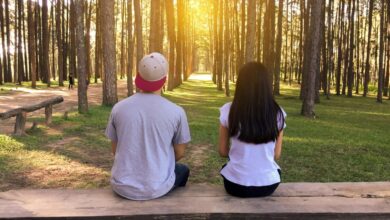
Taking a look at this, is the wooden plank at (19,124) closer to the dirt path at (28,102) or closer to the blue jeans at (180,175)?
the dirt path at (28,102)

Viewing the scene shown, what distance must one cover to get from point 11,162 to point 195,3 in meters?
60.8

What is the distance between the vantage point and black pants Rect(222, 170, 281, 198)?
4215 millimetres

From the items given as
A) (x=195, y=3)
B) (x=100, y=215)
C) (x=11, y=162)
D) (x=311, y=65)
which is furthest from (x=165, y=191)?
(x=195, y=3)

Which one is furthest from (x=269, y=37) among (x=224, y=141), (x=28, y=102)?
(x=224, y=141)

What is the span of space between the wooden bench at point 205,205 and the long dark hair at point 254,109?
62 cm

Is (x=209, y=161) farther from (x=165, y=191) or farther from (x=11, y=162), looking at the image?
(x=165, y=191)

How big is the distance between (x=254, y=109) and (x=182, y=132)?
70 cm

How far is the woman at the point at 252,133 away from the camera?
4.04 m

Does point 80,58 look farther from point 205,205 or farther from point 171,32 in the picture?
point 171,32

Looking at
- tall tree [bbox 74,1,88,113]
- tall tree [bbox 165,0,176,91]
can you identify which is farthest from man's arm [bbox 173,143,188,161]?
tall tree [bbox 165,0,176,91]

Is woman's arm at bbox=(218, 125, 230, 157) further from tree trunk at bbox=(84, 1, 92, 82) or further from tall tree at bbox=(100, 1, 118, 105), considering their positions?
tree trunk at bbox=(84, 1, 92, 82)

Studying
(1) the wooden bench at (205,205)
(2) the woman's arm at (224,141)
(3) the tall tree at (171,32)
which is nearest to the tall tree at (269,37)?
(3) the tall tree at (171,32)

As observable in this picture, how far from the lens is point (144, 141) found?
4047 millimetres

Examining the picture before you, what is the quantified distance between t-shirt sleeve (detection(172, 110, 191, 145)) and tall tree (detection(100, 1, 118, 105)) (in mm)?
15510
